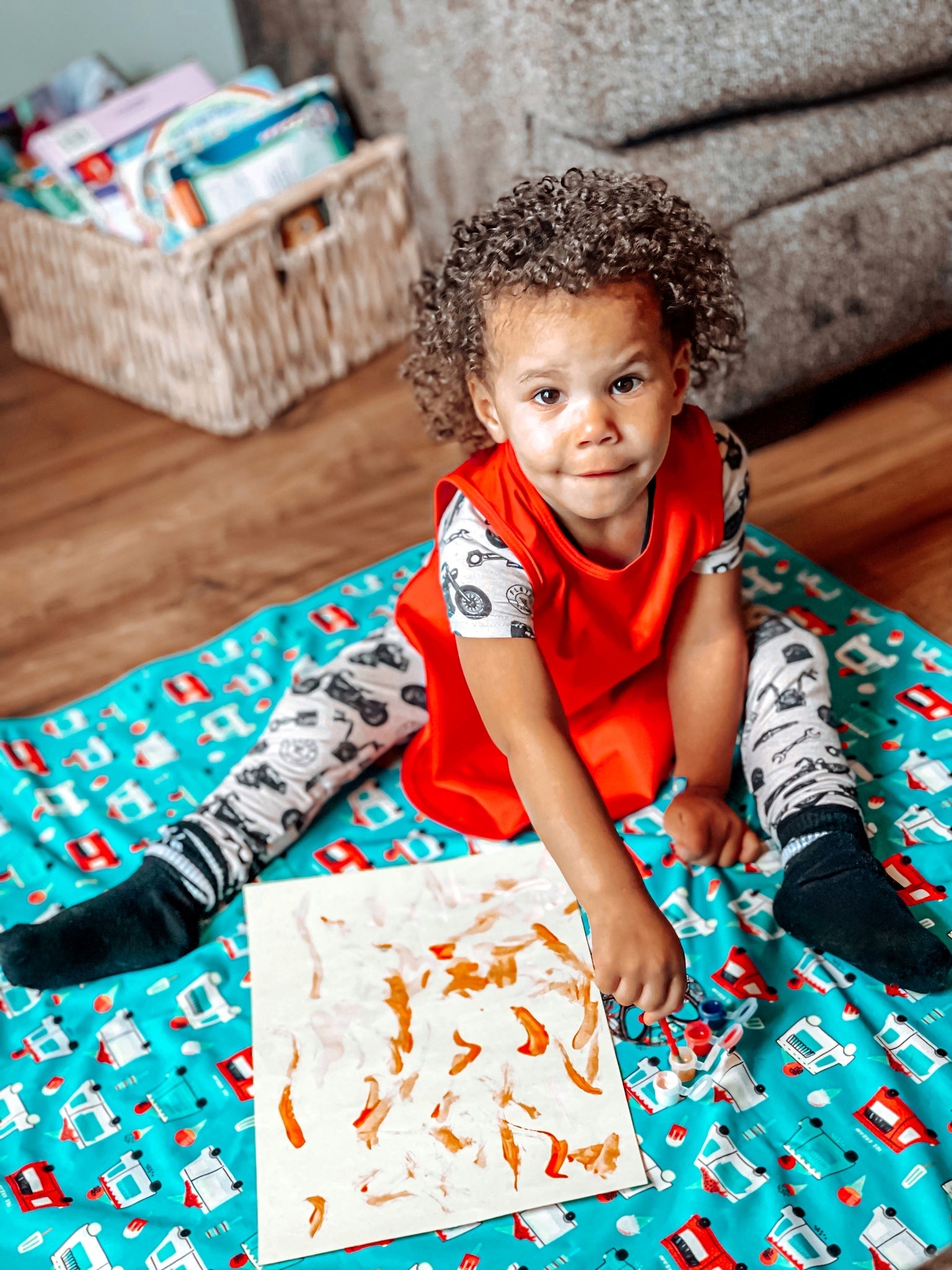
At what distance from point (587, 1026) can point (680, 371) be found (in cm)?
44

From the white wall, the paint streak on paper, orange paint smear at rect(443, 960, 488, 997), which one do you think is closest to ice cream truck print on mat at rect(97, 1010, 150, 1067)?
the paint streak on paper

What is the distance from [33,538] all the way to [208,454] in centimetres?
24

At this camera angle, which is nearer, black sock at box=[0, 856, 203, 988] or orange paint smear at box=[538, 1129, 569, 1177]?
orange paint smear at box=[538, 1129, 569, 1177]

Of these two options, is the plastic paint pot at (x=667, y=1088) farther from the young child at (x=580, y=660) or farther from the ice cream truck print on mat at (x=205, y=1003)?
the ice cream truck print on mat at (x=205, y=1003)

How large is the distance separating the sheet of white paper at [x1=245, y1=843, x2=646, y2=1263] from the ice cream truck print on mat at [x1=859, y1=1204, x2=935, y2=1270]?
13cm

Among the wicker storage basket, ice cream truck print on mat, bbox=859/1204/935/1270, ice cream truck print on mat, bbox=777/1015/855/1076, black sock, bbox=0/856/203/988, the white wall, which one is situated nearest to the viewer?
ice cream truck print on mat, bbox=859/1204/935/1270

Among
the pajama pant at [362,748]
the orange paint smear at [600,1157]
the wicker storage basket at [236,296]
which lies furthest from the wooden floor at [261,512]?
the orange paint smear at [600,1157]

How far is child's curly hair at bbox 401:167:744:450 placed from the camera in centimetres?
71

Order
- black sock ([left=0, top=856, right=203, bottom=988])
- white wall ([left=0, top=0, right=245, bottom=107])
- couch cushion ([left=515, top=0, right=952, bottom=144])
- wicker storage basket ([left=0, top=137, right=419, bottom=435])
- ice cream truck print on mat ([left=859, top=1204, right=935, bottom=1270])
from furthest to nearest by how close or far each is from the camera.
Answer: white wall ([left=0, top=0, right=245, bottom=107])
wicker storage basket ([left=0, top=137, right=419, bottom=435])
couch cushion ([left=515, top=0, right=952, bottom=144])
black sock ([left=0, top=856, right=203, bottom=988])
ice cream truck print on mat ([left=859, top=1204, right=935, bottom=1270])

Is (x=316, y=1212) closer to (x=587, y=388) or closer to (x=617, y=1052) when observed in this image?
(x=617, y=1052)

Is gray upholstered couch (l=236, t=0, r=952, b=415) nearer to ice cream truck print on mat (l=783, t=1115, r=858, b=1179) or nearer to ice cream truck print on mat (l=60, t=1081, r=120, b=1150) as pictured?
ice cream truck print on mat (l=783, t=1115, r=858, b=1179)

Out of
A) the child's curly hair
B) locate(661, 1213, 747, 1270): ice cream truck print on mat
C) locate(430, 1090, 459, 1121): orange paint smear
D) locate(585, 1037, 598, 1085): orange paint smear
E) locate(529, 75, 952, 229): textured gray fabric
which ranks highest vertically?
the child's curly hair

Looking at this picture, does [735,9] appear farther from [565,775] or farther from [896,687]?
[565,775]

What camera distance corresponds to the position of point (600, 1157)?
0.71 m
